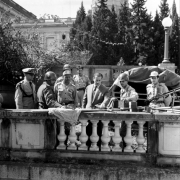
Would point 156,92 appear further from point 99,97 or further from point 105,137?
point 105,137

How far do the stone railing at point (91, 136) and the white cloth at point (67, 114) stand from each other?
9 cm

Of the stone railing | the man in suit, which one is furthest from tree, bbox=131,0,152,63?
the stone railing

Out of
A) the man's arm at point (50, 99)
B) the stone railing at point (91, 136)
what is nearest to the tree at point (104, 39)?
the man's arm at point (50, 99)

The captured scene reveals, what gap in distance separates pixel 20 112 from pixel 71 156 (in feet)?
3.79

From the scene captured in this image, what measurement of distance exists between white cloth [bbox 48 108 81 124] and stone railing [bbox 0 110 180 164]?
0.28ft

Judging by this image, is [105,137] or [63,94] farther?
[63,94]

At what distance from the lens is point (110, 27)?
4653 centimetres

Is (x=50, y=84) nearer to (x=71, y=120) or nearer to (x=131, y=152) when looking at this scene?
(x=71, y=120)

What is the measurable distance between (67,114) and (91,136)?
549 millimetres

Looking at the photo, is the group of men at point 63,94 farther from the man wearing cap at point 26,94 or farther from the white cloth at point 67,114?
the white cloth at point 67,114

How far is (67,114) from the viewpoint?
5484 mm

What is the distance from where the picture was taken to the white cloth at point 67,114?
18.0ft

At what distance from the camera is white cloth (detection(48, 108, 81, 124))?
5.48 metres

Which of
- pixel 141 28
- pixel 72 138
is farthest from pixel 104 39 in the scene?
pixel 72 138
